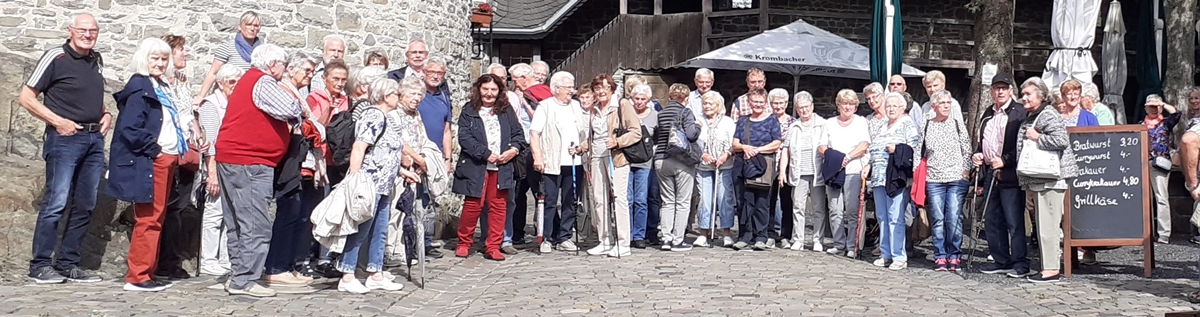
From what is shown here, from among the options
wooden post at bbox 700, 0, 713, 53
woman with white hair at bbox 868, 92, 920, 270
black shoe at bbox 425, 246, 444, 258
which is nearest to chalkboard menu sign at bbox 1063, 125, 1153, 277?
woman with white hair at bbox 868, 92, 920, 270

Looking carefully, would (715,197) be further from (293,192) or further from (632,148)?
(293,192)

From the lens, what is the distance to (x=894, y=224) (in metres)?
10.1

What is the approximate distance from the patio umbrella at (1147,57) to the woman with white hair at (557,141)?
12.9 m

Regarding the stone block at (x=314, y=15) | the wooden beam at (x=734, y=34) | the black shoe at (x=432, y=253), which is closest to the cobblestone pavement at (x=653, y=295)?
the black shoe at (x=432, y=253)

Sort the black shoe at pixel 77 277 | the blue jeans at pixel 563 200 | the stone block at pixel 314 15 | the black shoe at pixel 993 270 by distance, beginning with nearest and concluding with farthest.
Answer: the black shoe at pixel 77 277, the black shoe at pixel 993 270, the blue jeans at pixel 563 200, the stone block at pixel 314 15

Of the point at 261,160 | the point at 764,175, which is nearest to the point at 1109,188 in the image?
the point at 764,175

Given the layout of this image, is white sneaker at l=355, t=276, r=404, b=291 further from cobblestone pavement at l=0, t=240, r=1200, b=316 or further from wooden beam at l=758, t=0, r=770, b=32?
wooden beam at l=758, t=0, r=770, b=32

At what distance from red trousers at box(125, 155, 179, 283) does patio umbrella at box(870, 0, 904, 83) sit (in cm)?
865

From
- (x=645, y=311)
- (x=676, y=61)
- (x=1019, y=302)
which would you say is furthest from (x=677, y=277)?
(x=676, y=61)

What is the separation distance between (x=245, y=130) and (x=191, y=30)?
698 cm

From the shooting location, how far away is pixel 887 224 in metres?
10.2

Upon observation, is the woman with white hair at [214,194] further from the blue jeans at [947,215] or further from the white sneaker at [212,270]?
the blue jeans at [947,215]

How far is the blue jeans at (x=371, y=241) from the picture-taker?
7.95 m

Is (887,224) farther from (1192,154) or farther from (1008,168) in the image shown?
(1192,154)
